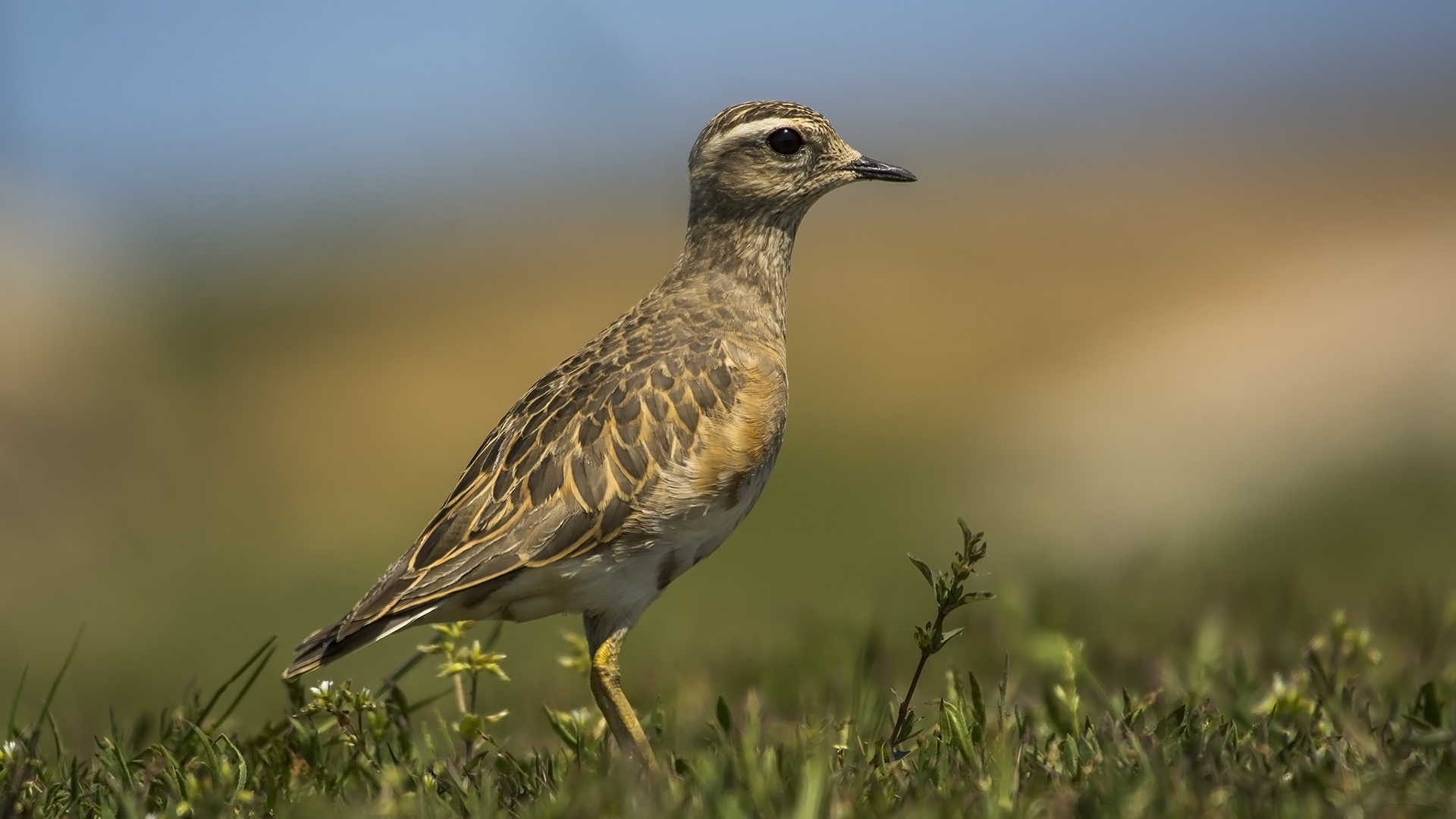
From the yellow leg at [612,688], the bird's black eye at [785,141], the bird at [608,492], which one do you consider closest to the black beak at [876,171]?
the bird's black eye at [785,141]

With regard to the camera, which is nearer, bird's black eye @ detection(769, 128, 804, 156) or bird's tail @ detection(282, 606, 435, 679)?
→ bird's tail @ detection(282, 606, 435, 679)

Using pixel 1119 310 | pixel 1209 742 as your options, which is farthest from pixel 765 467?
pixel 1119 310

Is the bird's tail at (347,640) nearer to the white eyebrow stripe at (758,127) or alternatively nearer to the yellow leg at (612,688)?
the yellow leg at (612,688)

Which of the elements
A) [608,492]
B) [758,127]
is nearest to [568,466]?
[608,492]

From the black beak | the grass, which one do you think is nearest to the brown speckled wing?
the grass

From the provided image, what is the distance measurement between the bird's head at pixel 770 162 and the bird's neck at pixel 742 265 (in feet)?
0.20

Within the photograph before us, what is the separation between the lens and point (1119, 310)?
23.3 metres

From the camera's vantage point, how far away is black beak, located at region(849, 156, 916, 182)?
24.9 ft

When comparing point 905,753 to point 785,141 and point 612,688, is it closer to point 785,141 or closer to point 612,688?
point 612,688

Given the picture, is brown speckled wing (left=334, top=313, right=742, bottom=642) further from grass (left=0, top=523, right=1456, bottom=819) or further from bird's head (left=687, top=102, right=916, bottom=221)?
bird's head (left=687, top=102, right=916, bottom=221)

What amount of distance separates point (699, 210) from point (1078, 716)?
3.38 m

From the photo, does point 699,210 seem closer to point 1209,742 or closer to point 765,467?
point 765,467

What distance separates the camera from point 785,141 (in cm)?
749

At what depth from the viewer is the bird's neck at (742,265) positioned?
23.8 ft
